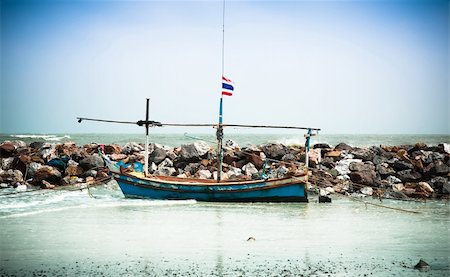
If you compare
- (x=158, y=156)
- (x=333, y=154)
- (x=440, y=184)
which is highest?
(x=333, y=154)

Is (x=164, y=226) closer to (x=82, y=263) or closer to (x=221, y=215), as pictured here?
(x=221, y=215)

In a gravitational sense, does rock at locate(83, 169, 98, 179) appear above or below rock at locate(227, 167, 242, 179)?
below

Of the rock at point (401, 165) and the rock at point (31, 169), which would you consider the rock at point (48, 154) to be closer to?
the rock at point (31, 169)

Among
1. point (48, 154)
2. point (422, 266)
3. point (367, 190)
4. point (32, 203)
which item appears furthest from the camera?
point (48, 154)

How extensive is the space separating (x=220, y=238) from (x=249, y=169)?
12.6m

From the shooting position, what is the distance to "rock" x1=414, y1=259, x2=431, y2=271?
381 inches

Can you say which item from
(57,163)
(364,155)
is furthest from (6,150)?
(364,155)

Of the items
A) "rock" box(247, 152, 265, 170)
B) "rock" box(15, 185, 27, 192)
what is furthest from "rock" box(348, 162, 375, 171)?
"rock" box(15, 185, 27, 192)

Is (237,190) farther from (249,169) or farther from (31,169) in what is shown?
(31,169)

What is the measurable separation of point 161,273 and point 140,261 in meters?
1.10

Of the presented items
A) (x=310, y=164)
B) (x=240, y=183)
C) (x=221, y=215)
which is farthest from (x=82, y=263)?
(x=310, y=164)

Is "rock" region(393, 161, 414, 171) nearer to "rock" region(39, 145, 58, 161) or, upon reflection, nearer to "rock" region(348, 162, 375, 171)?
"rock" region(348, 162, 375, 171)

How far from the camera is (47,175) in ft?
80.8

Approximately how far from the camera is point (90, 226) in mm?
14336
